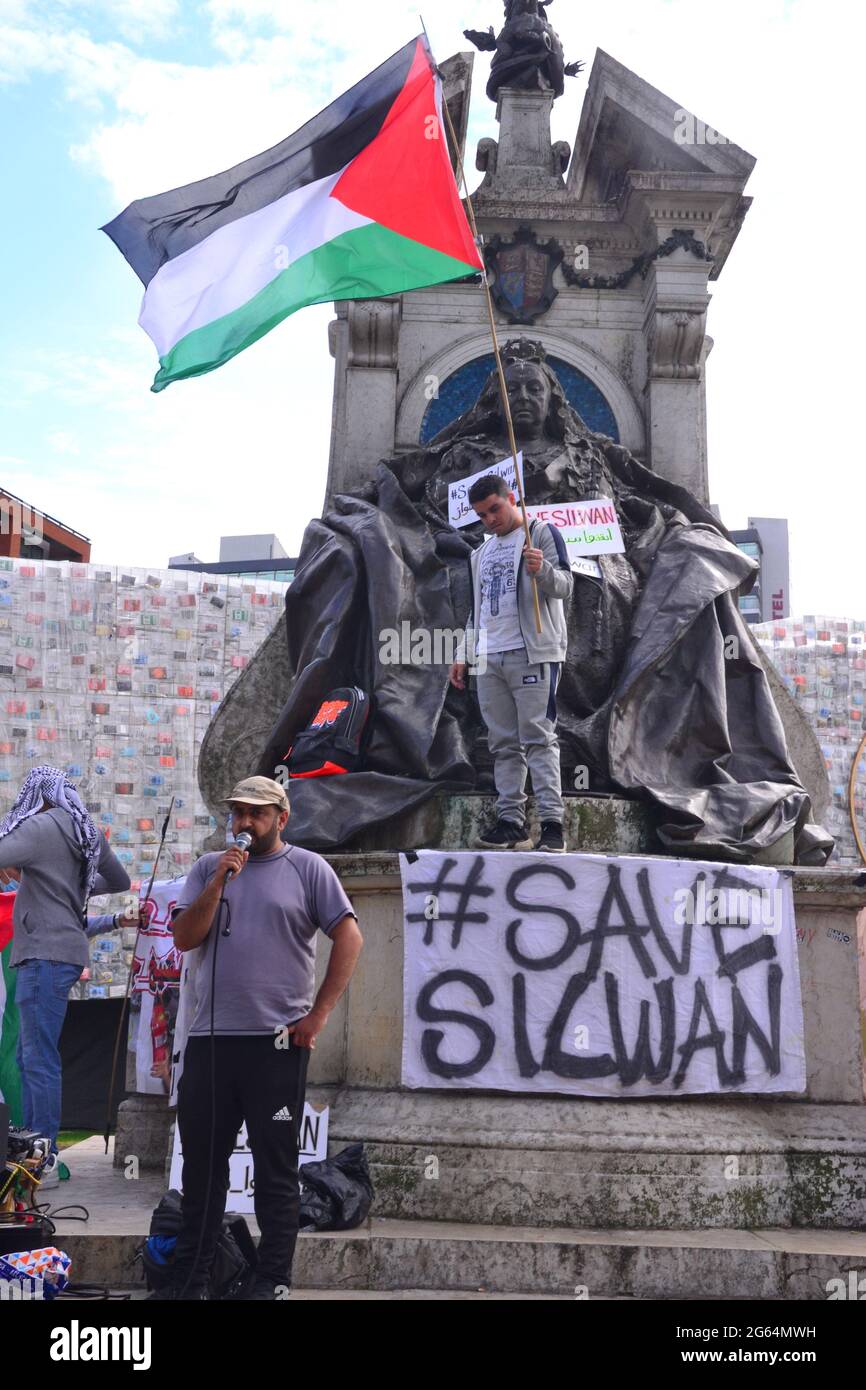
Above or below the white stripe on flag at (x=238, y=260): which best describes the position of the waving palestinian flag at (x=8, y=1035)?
below

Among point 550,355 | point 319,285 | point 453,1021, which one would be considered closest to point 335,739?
point 453,1021

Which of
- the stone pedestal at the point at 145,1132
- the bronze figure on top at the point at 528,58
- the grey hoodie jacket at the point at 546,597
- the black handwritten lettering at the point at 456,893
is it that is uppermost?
the bronze figure on top at the point at 528,58

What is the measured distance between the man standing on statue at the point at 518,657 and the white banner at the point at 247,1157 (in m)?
1.45

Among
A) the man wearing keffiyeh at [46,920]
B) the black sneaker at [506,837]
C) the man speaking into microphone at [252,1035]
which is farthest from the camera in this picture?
the man wearing keffiyeh at [46,920]

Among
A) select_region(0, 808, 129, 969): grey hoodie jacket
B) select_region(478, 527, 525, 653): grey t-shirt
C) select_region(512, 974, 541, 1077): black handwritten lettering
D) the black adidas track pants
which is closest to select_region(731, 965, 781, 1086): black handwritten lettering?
select_region(512, 974, 541, 1077): black handwritten lettering

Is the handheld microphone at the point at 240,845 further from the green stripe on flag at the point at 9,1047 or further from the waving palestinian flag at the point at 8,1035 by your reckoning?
the green stripe on flag at the point at 9,1047

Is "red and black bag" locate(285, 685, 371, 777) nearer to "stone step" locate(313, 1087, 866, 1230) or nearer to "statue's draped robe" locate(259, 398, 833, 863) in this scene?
"statue's draped robe" locate(259, 398, 833, 863)

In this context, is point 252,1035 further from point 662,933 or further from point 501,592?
point 501,592

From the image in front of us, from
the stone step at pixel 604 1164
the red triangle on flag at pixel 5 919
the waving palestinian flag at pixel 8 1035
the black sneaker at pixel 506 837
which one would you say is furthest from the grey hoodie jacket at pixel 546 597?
the waving palestinian flag at pixel 8 1035

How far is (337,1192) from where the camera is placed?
17.2ft

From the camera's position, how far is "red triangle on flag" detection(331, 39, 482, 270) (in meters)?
7.10

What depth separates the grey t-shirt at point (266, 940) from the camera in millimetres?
4293

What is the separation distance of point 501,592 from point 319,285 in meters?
2.01
